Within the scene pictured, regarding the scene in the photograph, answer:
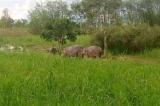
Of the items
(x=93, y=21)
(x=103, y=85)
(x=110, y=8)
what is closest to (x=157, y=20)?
(x=110, y=8)

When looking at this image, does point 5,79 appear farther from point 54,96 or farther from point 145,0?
point 145,0

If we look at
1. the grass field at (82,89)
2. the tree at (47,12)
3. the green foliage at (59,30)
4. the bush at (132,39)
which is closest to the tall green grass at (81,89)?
the grass field at (82,89)

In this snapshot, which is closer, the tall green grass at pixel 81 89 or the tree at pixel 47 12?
the tall green grass at pixel 81 89

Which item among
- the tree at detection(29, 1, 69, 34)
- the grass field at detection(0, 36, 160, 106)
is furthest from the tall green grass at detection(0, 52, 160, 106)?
the tree at detection(29, 1, 69, 34)

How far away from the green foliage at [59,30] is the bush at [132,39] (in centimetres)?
202

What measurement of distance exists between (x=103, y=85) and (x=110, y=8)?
794 inches

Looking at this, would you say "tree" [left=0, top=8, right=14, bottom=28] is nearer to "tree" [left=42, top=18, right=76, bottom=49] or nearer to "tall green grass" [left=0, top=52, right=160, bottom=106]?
"tree" [left=42, top=18, right=76, bottom=49]

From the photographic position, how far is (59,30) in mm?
23828

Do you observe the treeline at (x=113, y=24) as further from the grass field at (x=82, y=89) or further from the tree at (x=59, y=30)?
the grass field at (x=82, y=89)

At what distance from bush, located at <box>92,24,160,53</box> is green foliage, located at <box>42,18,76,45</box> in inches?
79.5

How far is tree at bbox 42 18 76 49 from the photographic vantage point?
2367cm

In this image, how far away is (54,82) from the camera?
630cm

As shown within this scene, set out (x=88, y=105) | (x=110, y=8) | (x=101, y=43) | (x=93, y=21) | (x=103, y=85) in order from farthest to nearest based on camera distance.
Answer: (x=93, y=21) → (x=110, y=8) → (x=101, y=43) → (x=103, y=85) → (x=88, y=105)

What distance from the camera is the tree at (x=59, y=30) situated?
932 inches
